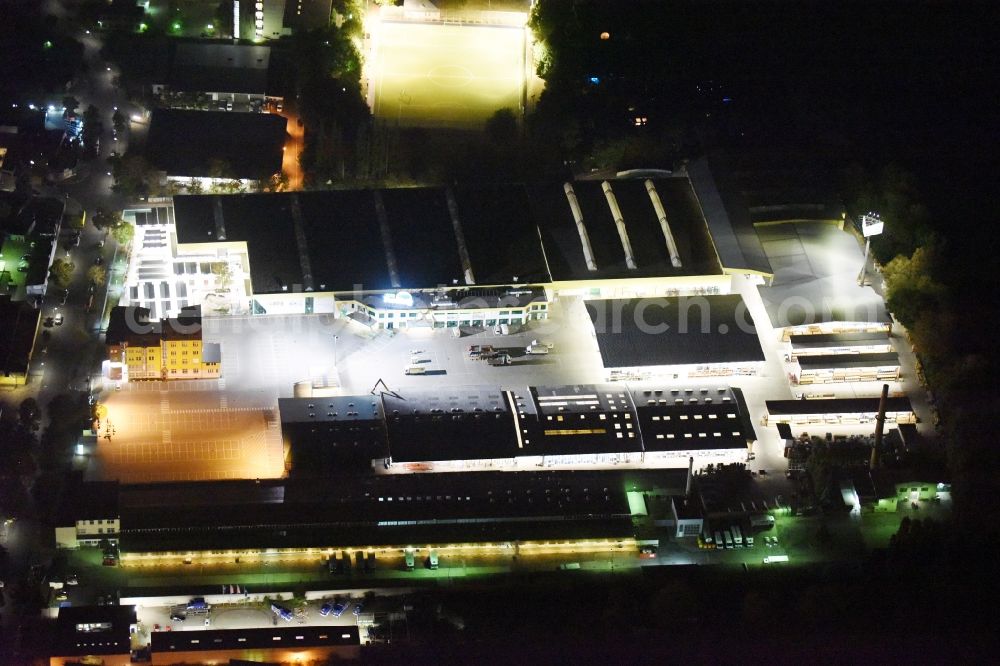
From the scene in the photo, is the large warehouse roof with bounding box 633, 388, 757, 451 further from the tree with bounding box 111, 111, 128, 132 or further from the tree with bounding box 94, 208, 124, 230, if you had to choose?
the tree with bounding box 111, 111, 128, 132

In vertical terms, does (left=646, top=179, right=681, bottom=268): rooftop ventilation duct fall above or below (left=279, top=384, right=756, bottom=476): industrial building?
above

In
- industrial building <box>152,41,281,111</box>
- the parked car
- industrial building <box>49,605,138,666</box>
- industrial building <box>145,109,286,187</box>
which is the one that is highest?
industrial building <box>152,41,281,111</box>

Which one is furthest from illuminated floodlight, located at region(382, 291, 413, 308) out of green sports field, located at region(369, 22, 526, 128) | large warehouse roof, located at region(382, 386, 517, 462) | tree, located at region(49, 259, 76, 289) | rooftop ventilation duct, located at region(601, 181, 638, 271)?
tree, located at region(49, 259, 76, 289)

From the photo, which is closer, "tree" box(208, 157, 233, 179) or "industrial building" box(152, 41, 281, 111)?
"tree" box(208, 157, 233, 179)

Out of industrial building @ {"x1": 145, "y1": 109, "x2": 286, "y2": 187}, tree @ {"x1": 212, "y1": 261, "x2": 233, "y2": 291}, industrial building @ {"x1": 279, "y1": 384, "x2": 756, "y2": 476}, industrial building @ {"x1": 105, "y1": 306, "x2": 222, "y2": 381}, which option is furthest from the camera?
industrial building @ {"x1": 145, "y1": 109, "x2": 286, "y2": 187}

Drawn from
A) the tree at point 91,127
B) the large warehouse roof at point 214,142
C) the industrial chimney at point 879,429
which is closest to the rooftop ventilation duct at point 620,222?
the industrial chimney at point 879,429

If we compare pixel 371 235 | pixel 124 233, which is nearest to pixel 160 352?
pixel 124 233

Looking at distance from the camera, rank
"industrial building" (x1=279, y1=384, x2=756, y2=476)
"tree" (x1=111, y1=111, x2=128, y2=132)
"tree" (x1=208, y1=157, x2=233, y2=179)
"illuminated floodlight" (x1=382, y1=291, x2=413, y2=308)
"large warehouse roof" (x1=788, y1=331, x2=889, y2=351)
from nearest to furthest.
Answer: "industrial building" (x1=279, y1=384, x2=756, y2=476)
"large warehouse roof" (x1=788, y1=331, x2=889, y2=351)
"illuminated floodlight" (x1=382, y1=291, x2=413, y2=308)
"tree" (x1=208, y1=157, x2=233, y2=179)
"tree" (x1=111, y1=111, x2=128, y2=132)
